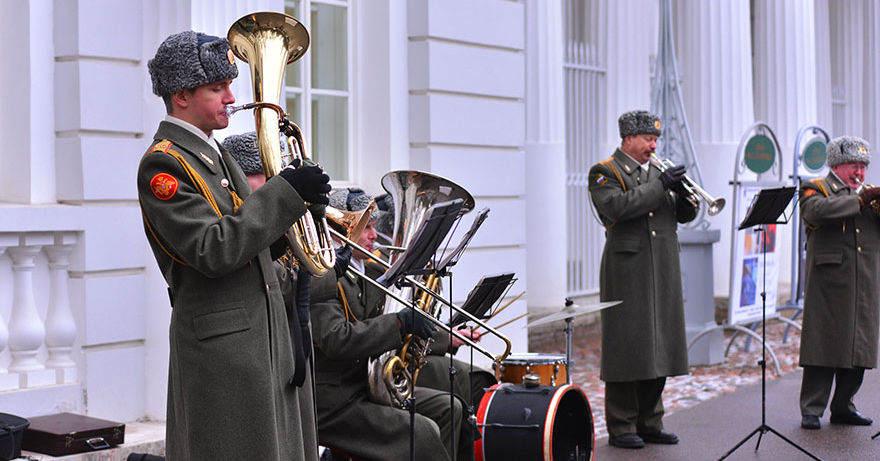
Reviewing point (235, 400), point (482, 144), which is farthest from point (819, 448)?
point (235, 400)

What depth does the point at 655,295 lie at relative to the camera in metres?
7.52

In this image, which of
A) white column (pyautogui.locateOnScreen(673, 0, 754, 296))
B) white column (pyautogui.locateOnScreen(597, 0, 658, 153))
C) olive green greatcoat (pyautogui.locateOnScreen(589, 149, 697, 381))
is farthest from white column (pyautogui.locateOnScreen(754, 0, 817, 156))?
olive green greatcoat (pyautogui.locateOnScreen(589, 149, 697, 381))

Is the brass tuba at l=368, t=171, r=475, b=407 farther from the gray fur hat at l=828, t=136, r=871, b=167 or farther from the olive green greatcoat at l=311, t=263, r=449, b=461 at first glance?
the gray fur hat at l=828, t=136, r=871, b=167

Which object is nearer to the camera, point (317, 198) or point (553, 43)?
point (317, 198)

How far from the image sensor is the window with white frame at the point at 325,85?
797 centimetres

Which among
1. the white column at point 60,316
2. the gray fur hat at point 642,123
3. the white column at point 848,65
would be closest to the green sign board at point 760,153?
the gray fur hat at point 642,123

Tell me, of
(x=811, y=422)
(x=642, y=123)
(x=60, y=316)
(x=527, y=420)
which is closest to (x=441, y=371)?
(x=527, y=420)

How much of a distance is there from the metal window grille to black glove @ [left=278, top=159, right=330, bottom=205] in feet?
32.7

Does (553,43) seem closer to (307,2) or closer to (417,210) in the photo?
(307,2)

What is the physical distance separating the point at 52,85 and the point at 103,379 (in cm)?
163

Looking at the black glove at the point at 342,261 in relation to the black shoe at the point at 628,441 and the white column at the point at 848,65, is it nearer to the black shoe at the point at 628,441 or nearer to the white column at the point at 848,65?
the black shoe at the point at 628,441

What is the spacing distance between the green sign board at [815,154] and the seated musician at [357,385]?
771cm

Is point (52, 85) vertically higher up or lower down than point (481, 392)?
higher up

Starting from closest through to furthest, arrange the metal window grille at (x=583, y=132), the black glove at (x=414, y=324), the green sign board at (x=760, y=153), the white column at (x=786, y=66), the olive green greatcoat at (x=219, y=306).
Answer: the olive green greatcoat at (x=219, y=306), the black glove at (x=414, y=324), the green sign board at (x=760, y=153), the metal window grille at (x=583, y=132), the white column at (x=786, y=66)
